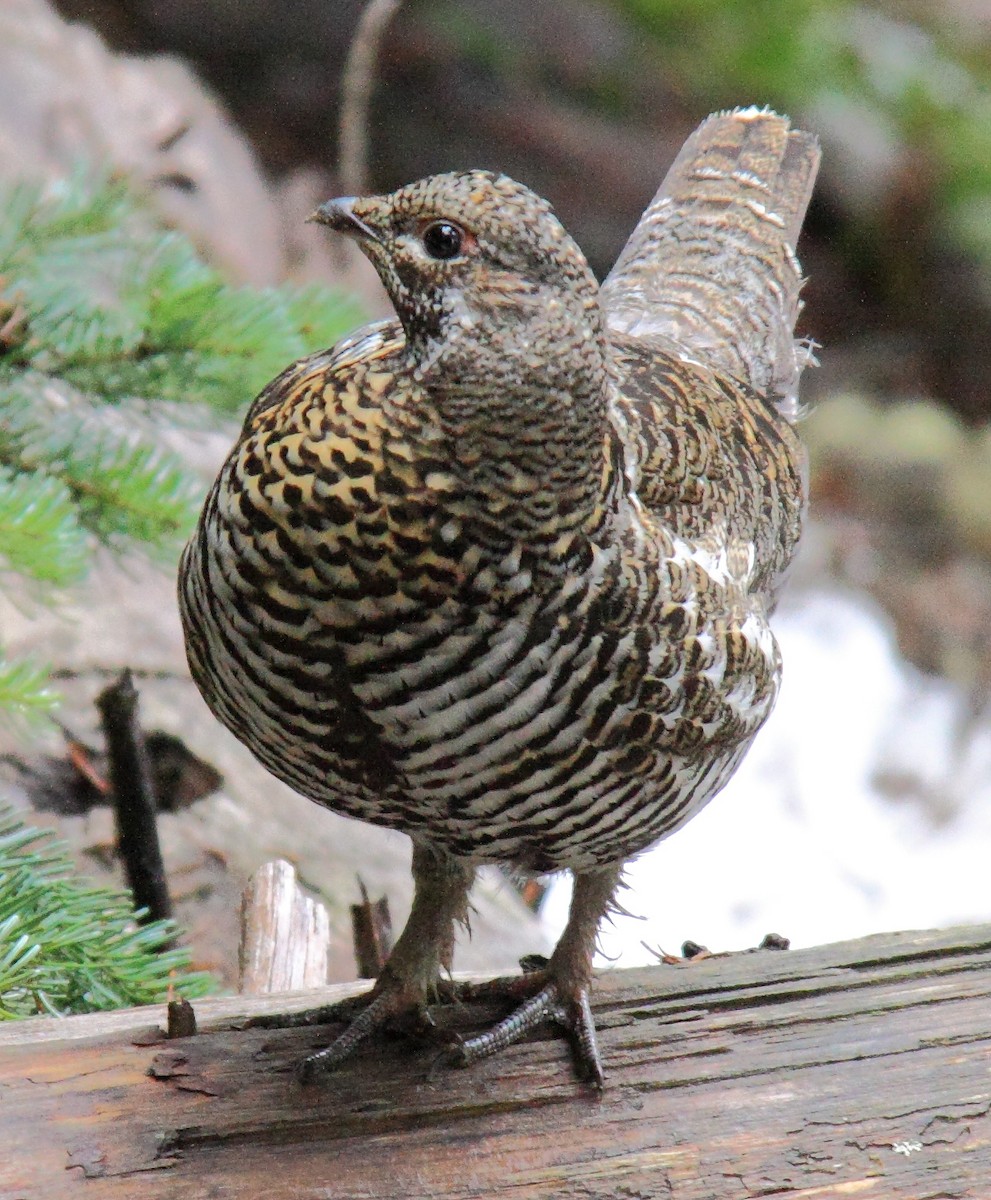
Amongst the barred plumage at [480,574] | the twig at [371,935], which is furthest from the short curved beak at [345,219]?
the twig at [371,935]

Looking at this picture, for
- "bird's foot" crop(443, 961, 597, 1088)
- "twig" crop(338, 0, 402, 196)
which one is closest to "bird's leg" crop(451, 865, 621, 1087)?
"bird's foot" crop(443, 961, 597, 1088)

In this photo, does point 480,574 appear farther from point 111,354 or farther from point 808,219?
point 808,219

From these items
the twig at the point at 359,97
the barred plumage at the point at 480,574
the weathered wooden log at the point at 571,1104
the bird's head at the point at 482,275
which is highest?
the twig at the point at 359,97

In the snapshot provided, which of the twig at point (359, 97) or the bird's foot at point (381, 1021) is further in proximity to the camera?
the twig at point (359, 97)

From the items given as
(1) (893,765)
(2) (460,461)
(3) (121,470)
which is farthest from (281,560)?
(1) (893,765)

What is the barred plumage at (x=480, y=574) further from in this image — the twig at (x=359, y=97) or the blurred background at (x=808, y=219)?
the twig at (x=359, y=97)

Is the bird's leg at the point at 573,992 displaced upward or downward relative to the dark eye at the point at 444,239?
downward

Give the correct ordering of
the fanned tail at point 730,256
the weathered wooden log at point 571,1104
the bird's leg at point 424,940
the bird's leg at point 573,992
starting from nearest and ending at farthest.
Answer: the weathered wooden log at point 571,1104, the bird's leg at point 573,992, the bird's leg at point 424,940, the fanned tail at point 730,256

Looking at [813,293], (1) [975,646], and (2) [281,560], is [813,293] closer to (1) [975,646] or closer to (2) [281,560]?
(1) [975,646]
